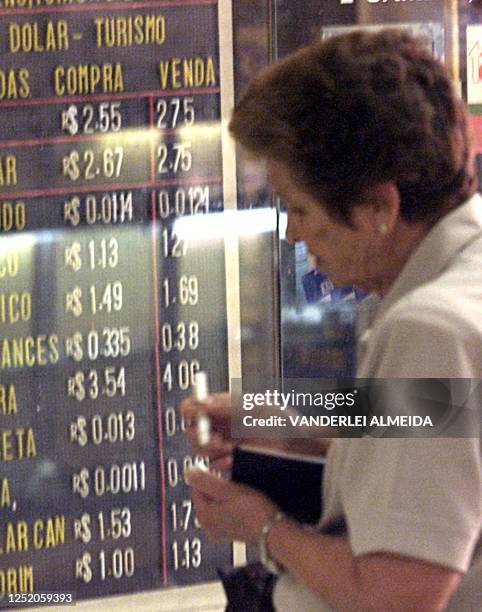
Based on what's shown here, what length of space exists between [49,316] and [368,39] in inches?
55.8

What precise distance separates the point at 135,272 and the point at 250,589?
1281 millimetres

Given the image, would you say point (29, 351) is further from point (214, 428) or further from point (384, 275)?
point (384, 275)

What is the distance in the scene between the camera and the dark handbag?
3.86 feet

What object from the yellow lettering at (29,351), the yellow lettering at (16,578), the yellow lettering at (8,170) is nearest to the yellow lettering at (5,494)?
the yellow lettering at (16,578)

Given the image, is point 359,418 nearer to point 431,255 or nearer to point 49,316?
point 431,255

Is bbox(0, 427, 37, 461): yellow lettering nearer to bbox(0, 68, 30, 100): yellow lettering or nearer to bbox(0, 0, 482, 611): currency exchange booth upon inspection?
bbox(0, 0, 482, 611): currency exchange booth

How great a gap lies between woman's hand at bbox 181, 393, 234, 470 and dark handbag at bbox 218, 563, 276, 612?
187mm

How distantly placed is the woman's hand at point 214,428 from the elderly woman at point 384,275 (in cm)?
18

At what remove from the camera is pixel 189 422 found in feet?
4.67

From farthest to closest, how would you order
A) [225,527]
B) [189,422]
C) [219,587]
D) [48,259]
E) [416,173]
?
[219,587], [48,259], [189,422], [225,527], [416,173]

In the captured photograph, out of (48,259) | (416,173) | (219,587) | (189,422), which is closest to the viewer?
(416,173)

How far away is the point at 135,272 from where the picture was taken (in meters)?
2.37

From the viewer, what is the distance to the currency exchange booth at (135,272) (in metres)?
2.29

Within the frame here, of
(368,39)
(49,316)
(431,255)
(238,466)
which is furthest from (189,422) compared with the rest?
(49,316)
